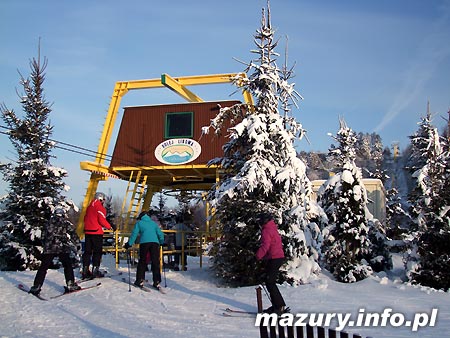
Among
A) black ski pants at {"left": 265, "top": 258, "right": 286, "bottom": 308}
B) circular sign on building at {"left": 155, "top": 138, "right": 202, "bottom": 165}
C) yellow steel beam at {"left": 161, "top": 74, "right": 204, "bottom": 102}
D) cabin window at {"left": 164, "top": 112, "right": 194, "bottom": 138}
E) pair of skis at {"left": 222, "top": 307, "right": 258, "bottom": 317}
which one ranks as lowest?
pair of skis at {"left": 222, "top": 307, "right": 258, "bottom": 317}

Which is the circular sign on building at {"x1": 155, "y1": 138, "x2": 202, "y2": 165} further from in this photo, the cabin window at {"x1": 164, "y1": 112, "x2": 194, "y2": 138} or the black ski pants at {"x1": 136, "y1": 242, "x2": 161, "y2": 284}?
the black ski pants at {"x1": 136, "y1": 242, "x2": 161, "y2": 284}

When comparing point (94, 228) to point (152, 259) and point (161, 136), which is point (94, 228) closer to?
point (152, 259)

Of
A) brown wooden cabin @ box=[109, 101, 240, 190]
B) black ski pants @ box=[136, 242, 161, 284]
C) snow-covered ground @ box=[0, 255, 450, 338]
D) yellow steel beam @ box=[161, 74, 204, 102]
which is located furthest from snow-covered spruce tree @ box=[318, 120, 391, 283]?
yellow steel beam @ box=[161, 74, 204, 102]

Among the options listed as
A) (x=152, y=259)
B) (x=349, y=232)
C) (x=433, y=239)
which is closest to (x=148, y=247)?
(x=152, y=259)

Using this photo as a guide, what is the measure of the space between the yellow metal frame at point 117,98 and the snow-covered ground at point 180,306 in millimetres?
7551

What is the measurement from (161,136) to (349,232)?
380 inches

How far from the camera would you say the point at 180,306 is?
9.49 metres

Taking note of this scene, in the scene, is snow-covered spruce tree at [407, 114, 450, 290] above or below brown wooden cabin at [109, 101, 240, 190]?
below

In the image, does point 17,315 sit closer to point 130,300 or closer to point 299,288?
point 130,300

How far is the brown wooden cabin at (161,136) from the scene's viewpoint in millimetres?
19625

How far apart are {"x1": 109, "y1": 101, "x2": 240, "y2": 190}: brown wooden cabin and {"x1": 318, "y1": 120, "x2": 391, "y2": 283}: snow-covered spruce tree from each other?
6535 millimetres

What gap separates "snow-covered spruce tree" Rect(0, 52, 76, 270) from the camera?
598 inches

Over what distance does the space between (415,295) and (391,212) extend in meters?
31.4

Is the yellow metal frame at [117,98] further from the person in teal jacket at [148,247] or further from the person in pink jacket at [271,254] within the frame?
the person in pink jacket at [271,254]
